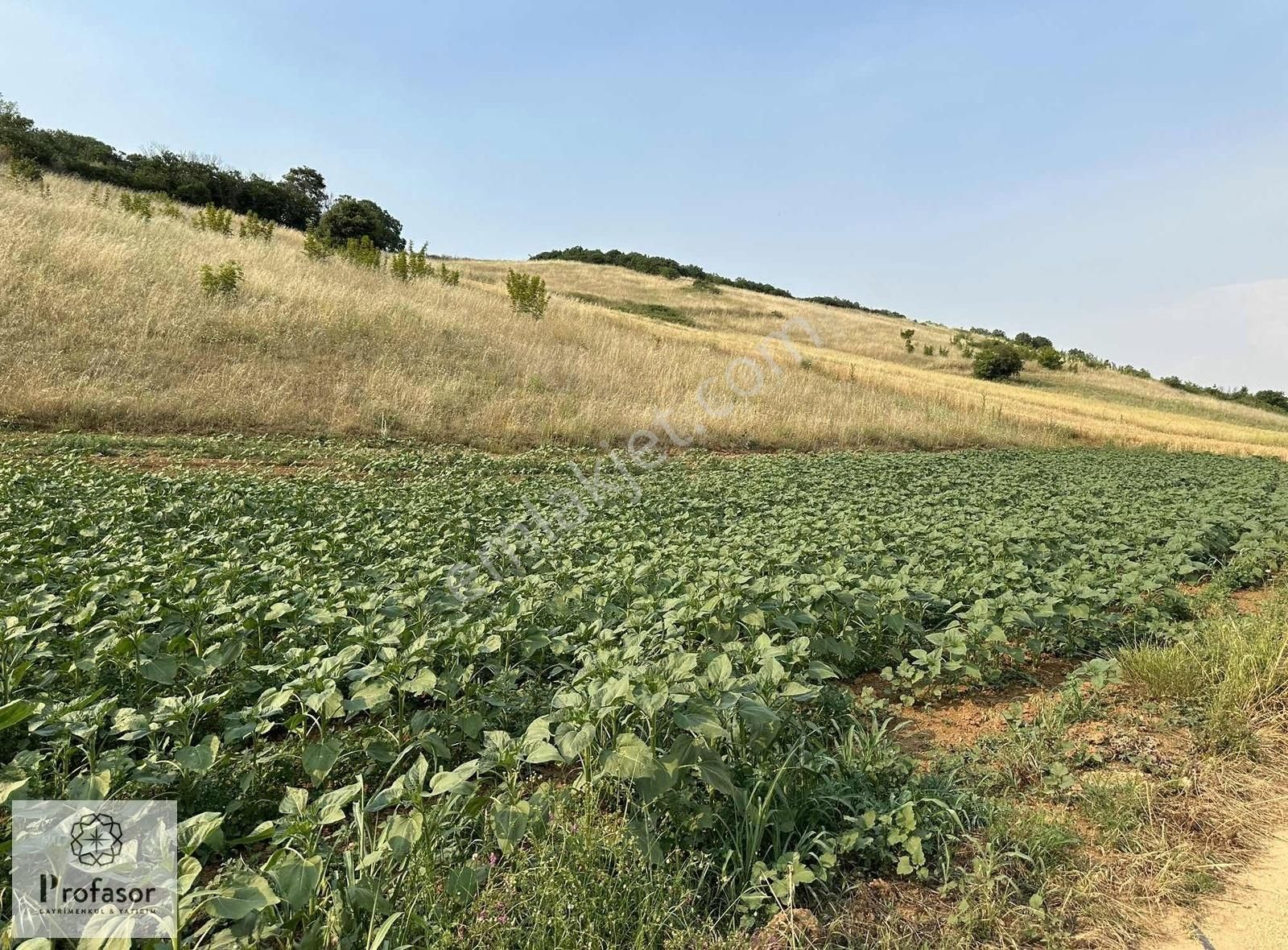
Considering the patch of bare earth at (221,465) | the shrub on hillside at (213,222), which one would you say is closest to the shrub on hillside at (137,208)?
the shrub on hillside at (213,222)

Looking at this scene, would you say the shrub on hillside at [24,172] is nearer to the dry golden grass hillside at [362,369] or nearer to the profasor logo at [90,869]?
the dry golden grass hillside at [362,369]

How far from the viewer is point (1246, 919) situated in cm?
196

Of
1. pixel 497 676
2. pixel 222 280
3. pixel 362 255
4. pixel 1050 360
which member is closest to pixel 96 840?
pixel 497 676

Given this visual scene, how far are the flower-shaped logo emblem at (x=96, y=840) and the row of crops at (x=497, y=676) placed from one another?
8cm

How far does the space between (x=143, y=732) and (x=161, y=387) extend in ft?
40.3

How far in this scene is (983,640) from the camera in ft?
11.7

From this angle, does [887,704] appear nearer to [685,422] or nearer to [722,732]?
[722,732]

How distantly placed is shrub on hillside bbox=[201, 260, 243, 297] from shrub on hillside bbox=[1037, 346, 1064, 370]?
45.1 m

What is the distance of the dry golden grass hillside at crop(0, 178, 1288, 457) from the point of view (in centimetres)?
1179

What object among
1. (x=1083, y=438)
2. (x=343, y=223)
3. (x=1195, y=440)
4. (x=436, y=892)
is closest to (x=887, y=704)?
(x=436, y=892)

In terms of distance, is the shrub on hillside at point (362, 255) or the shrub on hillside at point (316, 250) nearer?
the shrub on hillside at point (316, 250)

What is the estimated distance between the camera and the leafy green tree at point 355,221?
38.8 m

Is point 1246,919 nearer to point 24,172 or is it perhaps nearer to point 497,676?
point 497,676

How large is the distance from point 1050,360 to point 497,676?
159 feet
